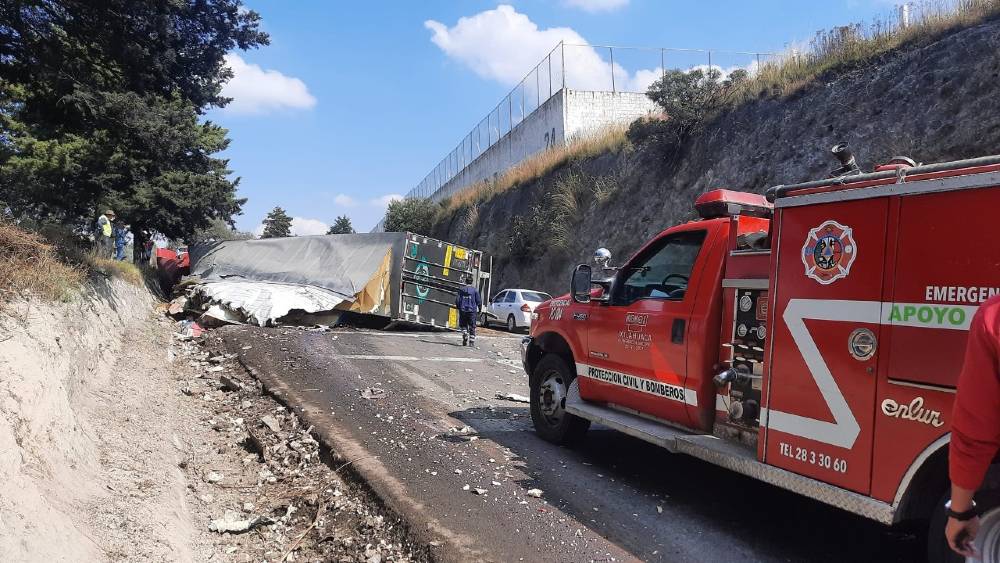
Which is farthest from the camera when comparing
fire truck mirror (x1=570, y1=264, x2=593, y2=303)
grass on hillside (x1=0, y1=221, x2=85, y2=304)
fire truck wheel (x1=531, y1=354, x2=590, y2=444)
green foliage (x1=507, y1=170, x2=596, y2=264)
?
green foliage (x1=507, y1=170, x2=596, y2=264)

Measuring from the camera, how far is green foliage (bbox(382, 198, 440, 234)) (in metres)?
40.8

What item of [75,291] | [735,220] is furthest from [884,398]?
[75,291]

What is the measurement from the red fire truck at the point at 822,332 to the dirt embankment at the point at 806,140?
33.0ft

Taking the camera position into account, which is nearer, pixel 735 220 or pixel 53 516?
pixel 53 516

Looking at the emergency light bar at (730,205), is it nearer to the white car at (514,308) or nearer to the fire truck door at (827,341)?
the fire truck door at (827,341)

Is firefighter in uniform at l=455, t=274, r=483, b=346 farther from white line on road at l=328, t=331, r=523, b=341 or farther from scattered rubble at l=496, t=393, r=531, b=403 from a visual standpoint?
scattered rubble at l=496, t=393, r=531, b=403

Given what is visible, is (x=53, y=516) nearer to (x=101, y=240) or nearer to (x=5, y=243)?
(x=5, y=243)

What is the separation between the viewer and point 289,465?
566cm

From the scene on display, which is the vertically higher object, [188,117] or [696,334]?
[188,117]

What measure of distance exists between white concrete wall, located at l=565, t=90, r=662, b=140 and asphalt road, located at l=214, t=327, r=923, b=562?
23.0 meters

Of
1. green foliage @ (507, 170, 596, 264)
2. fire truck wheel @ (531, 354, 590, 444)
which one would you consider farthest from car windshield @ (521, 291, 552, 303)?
fire truck wheel @ (531, 354, 590, 444)

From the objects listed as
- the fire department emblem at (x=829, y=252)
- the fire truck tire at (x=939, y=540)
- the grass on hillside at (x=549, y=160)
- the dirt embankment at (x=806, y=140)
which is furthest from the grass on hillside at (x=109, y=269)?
the grass on hillside at (x=549, y=160)

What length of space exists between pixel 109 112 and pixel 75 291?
11.9 ft

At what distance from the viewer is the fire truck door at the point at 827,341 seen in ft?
11.1
